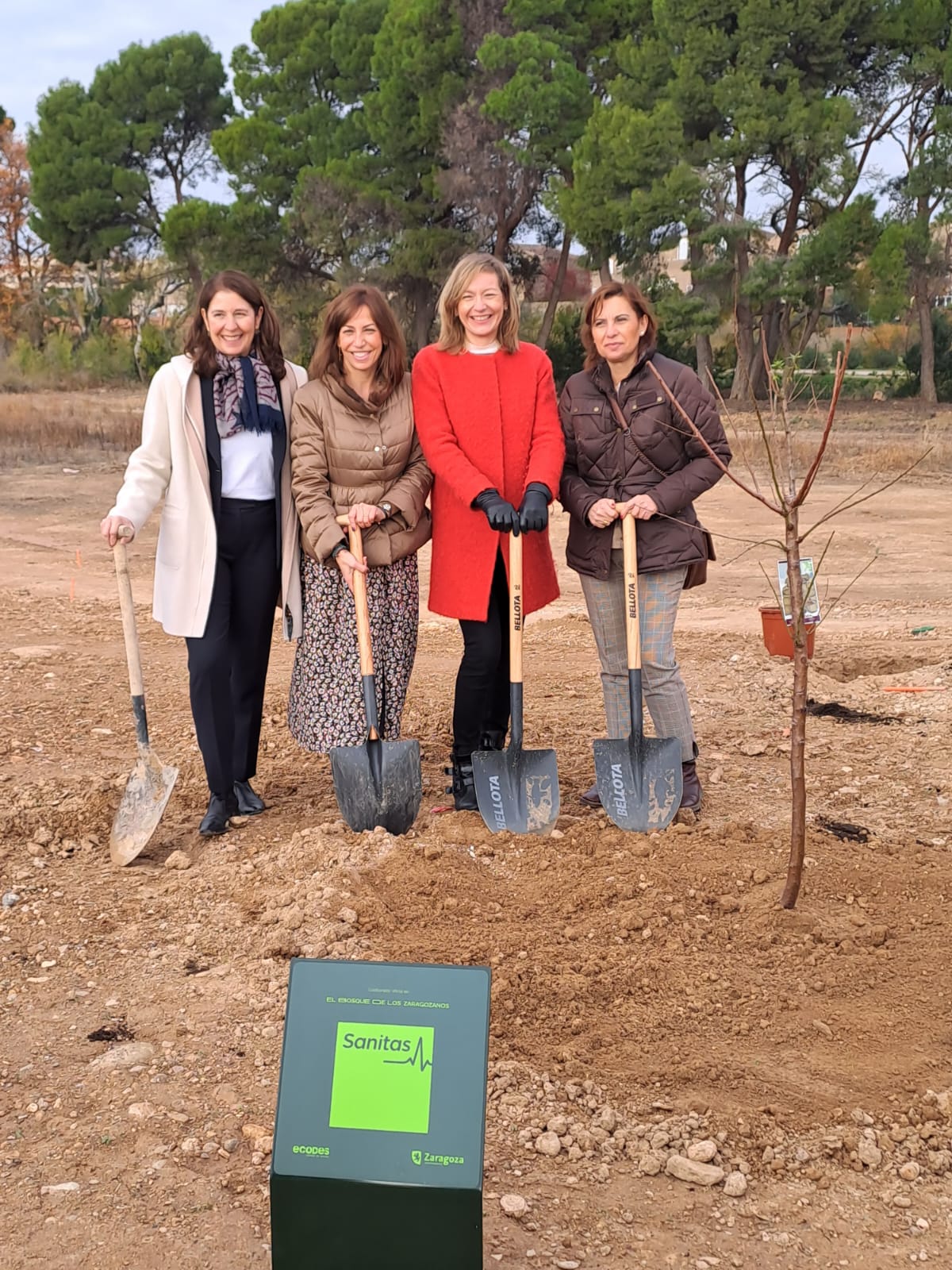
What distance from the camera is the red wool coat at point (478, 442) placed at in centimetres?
407

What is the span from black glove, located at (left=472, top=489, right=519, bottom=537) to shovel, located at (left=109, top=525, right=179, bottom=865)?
1.17 m

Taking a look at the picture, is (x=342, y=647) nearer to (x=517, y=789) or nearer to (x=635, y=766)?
(x=517, y=789)

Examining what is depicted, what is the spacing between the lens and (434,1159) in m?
1.91

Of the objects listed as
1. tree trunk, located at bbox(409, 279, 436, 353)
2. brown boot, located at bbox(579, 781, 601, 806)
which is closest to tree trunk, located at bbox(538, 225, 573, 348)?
tree trunk, located at bbox(409, 279, 436, 353)

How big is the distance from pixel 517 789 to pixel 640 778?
41 cm

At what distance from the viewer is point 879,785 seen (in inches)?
186

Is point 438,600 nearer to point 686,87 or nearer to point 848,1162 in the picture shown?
point 848,1162

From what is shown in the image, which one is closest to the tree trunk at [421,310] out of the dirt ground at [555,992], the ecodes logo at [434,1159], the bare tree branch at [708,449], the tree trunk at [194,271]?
the tree trunk at [194,271]

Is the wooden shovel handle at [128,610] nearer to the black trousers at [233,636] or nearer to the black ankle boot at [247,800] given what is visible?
the black trousers at [233,636]

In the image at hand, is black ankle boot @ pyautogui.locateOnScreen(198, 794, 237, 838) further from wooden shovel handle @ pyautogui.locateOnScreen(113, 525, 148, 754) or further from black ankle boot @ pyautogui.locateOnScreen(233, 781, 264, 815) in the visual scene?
wooden shovel handle @ pyautogui.locateOnScreen(113, 525, 148, 754)

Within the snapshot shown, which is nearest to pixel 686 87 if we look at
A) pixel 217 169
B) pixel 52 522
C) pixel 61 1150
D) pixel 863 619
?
pixel 52 522

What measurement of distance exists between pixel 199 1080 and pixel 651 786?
1.81 meters

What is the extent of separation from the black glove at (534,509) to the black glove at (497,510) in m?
0.03

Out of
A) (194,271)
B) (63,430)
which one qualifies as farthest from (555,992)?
(194,271)
